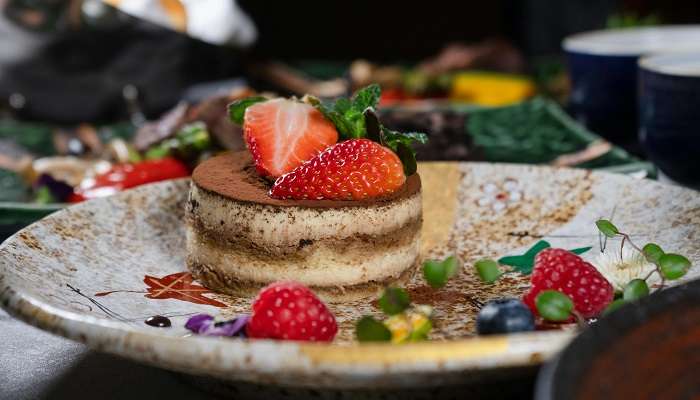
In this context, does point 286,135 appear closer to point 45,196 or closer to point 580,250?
point 580,250

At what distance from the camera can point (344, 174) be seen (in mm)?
1479

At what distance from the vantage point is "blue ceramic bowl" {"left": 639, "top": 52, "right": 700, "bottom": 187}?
2.01m

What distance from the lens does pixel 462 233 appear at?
6.14 feet

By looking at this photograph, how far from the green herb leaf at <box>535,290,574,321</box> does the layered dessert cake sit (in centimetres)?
37

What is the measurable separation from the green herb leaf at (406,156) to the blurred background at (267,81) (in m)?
0.65

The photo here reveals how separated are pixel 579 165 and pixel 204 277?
1.04 meters

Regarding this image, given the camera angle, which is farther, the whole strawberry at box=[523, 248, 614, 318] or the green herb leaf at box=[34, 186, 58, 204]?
the green herb leaf at box=[34, 186, 58, 204]

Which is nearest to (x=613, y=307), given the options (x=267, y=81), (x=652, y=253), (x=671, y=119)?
(x=652, y=253)

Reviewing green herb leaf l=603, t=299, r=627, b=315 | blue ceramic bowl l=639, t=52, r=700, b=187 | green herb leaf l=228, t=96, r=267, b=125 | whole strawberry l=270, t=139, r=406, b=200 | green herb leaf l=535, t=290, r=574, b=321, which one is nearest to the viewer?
green herb leaf l=603, t=299, r=627, b=315

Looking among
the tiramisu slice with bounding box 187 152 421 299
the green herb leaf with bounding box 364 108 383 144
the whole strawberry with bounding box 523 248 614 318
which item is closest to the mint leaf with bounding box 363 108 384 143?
the green herb leaf with bounding box 364 108 383 144

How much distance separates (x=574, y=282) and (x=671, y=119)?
850mm

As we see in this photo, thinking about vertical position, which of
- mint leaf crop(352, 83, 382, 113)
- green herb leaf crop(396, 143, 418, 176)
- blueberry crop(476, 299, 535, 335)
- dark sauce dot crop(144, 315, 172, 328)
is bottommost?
dark sauce dot crop(144, 315, 172, 328)

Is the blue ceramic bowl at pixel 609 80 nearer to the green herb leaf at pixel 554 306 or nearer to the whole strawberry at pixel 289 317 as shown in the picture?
the green herb leaf at pixel 554 306

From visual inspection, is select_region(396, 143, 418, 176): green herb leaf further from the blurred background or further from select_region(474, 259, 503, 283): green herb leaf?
the blurred background
